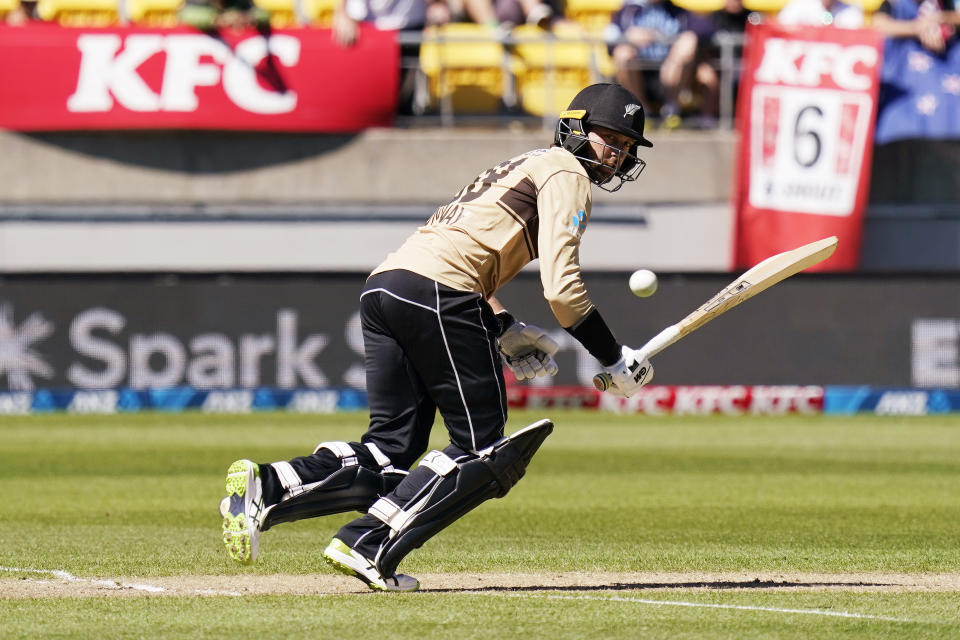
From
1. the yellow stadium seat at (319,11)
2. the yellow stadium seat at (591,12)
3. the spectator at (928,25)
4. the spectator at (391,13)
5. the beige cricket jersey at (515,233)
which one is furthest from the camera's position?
the yellow stadium seat at (591,12)

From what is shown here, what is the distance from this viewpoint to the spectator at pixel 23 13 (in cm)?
1792

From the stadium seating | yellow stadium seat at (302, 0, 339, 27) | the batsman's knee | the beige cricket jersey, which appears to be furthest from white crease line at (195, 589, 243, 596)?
the stadium seating

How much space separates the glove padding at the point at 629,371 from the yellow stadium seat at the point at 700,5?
497 inches

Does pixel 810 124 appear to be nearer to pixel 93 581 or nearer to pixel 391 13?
pixel 391 13

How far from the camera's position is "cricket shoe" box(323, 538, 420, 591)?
566 cm

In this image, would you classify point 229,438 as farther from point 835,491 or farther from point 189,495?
point 835,491

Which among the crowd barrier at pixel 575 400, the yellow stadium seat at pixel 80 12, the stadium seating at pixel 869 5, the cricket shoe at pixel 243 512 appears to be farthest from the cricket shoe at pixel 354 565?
the stadium seating at pixel 869 5

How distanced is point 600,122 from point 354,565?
6.03 feet

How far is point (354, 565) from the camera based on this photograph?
223 inches

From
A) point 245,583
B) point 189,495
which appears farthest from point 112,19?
point 245,583

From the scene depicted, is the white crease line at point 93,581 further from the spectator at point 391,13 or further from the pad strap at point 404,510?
the spectator at point 391,13

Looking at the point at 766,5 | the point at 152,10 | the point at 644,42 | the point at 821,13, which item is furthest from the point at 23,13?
the point at 821,13

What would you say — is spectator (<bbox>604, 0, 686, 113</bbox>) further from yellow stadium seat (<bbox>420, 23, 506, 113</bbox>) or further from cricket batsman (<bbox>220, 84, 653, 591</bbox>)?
cricket batsman (<bbox>220, 84, 653, 591</bbox>)

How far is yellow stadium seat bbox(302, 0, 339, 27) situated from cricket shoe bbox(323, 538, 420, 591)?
1345cm
